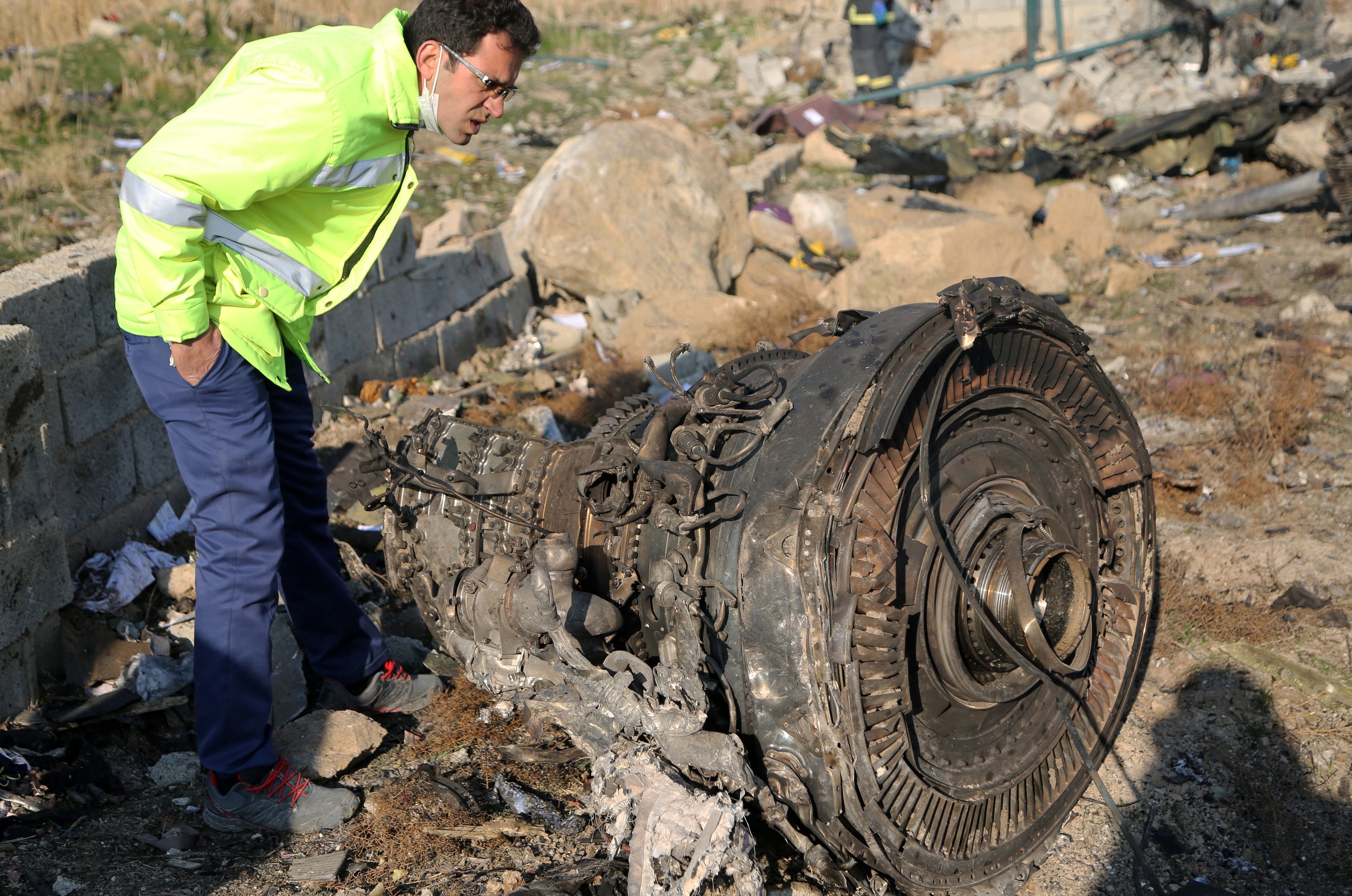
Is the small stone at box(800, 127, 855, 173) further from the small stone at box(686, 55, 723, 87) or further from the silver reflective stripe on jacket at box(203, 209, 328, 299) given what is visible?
the silver reflective stripe on jacket at box(203, 209, 328, 299)

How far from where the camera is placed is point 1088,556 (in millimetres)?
3066

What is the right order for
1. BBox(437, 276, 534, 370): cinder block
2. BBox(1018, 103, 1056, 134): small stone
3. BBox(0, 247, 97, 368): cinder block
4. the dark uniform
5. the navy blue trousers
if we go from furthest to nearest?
the dark uniform < BBox(1018, 103, 1056, 134): small stone < BBox(437, 276, 534, 370): cinder block < BBox(0, 247, 97, 368): cinder block < the navy blue trousers

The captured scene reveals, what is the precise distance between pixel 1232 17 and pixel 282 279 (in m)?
14.8

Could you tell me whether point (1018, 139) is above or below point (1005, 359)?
below

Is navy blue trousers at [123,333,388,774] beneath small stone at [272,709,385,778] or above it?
above

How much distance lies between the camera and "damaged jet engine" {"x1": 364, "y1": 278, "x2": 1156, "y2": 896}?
2.28 meters

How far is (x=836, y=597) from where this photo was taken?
88.0 inches

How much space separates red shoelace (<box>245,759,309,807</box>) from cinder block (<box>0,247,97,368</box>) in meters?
1.73

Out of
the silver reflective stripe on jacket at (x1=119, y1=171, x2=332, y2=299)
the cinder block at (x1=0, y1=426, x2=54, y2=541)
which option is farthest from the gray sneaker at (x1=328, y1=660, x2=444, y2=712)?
the silver reflective stripe on jacket at (x1=119, y1=171, x2=332, y2=299)

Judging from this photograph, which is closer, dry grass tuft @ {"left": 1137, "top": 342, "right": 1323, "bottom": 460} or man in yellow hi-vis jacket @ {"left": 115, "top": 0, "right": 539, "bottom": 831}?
man in yellow hi-vis jacket @ {"left": 115, "top": 0, "right": 539, "bottom": 831}

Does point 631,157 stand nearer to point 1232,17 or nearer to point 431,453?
point 431,453

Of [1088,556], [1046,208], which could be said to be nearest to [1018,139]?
[1046,208]

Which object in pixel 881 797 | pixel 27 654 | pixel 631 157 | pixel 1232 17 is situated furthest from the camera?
pixel 1232 17

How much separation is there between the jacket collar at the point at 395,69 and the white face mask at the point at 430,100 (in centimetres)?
2
